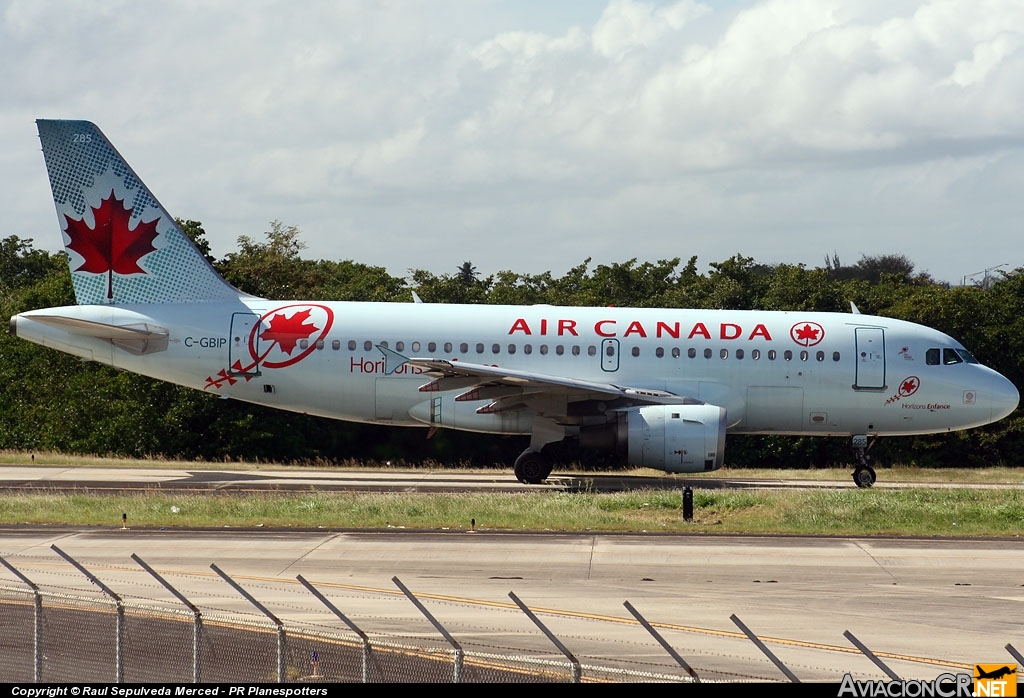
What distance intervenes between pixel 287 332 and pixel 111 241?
532 centimetres

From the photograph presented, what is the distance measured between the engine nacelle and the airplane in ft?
4.16

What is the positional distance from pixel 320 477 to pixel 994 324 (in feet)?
97.6

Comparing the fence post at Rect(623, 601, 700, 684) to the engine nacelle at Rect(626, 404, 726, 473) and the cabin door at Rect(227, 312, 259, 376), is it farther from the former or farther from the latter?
the cabin door at Rect(227, 312, 259, 376)

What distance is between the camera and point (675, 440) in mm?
29344

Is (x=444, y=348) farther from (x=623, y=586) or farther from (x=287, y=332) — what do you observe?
(x=623, y=586)

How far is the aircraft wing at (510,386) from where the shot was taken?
28.6 meters

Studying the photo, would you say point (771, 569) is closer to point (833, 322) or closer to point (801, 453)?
point (833, 322)

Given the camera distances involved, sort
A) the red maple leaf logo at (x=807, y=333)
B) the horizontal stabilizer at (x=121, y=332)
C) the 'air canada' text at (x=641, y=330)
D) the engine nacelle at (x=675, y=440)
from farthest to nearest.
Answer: the red maple leaf logo at (x=807, y=333)
the 'air canada' text at (x=641, y=330)
the horizontal stabilizer at (x=121, y=332)
the engine nacelle at (x=675, y=440)

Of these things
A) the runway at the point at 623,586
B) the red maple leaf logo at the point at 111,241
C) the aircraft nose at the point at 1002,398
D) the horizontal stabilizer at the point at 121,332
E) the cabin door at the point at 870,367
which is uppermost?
the red maple leaf logo at the point at 111,241

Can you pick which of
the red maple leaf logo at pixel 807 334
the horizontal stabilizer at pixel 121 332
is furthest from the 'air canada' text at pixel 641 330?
the horizontal stabilizer at pixel 121 332

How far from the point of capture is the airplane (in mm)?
31422

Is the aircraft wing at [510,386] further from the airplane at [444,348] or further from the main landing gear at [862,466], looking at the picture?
the main landing gear at [862,466]

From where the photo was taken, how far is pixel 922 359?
3212 centimetres

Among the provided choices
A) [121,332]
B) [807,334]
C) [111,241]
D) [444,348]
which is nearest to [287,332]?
[444,348]
